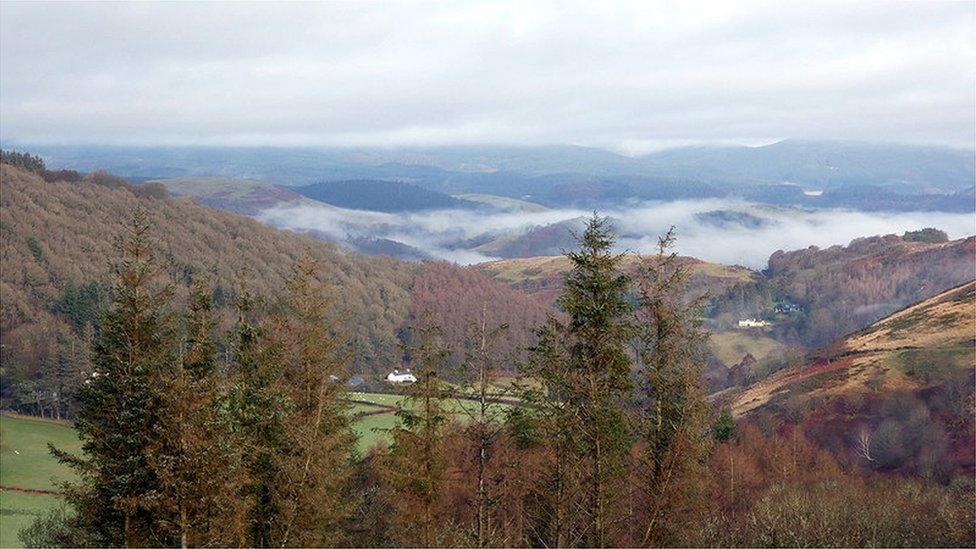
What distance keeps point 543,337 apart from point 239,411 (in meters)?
8.35

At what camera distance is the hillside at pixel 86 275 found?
4392 inches

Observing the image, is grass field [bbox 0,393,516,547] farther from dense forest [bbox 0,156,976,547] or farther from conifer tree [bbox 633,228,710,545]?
conifer tree [bbox 633,228,710,545]

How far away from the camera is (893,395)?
66062 millimetres

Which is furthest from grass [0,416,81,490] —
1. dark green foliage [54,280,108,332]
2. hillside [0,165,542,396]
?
dark green foliage [54,280,108,332]

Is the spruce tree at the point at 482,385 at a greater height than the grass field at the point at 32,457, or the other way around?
the spruce tree at the point at 482,385

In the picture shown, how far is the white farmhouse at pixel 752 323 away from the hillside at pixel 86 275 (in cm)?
4497

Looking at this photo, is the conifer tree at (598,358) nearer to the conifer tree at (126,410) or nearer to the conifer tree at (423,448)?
the conifer tree at (423,448)

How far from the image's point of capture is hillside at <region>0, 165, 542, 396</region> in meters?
112

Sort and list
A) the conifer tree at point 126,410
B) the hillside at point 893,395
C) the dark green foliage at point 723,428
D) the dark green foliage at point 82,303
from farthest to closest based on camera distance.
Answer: the dark green foliage at point 82,303
the hillside at point 893,395
the dark green foliage at point 723,428
the conifer tree at point 126,410

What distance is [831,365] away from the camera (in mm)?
85812

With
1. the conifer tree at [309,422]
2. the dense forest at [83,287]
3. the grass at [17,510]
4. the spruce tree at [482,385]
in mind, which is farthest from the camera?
the dense forest at [83,287]

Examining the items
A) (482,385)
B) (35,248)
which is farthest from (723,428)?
(35,248)

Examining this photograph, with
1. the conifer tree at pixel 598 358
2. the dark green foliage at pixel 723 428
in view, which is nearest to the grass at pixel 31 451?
the dark green foliage at pixel 723 428

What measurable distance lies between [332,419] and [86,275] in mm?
136202
